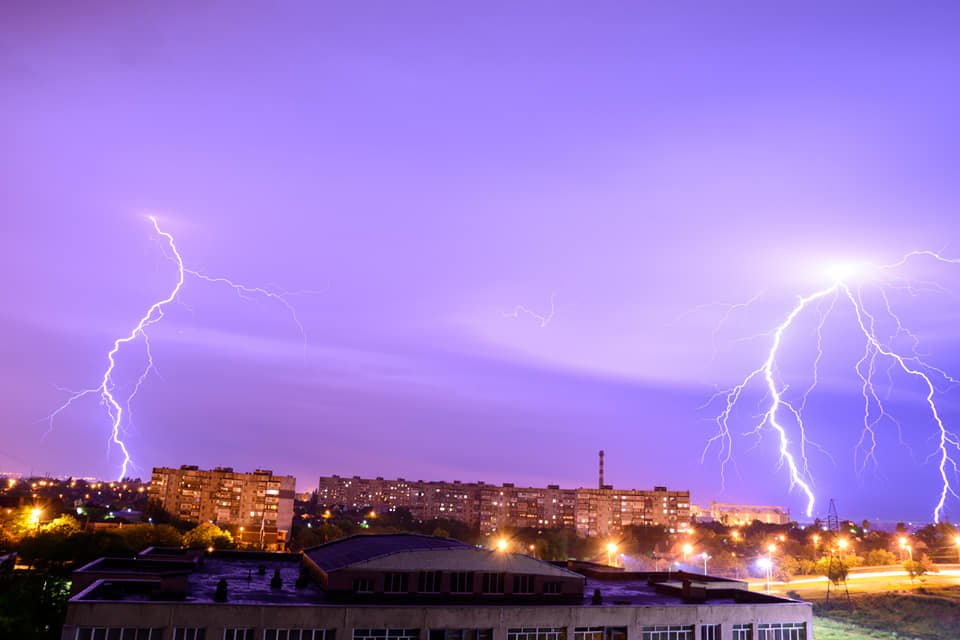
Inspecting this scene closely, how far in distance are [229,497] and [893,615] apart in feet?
448

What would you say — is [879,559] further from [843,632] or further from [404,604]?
[404,604]

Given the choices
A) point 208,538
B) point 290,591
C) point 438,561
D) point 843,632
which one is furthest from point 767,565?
point 208,538

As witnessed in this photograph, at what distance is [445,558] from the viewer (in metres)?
40.3

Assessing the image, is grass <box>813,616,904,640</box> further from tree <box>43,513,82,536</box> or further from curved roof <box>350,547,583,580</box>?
tree <box>43,513,82,536</box>

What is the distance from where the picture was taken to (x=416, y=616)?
114 feet

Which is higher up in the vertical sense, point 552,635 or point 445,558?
point 445,558

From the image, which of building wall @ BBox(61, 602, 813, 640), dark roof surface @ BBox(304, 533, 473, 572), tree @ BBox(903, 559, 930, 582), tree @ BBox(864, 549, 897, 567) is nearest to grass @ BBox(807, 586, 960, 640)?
tree @ BBox(903, 559, 930, 582)

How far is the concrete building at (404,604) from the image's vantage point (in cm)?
3164

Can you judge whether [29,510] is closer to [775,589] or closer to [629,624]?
[629,624]

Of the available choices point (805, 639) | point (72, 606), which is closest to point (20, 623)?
point (72, 606)

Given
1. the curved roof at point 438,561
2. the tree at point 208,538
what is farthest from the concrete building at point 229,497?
the curved roof at point 438,561

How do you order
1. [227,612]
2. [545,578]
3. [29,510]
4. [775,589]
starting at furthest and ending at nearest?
[29,510] → [775,589] → [545,578] → [227,612]

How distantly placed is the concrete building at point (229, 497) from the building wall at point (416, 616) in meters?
134

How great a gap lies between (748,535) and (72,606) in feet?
656
